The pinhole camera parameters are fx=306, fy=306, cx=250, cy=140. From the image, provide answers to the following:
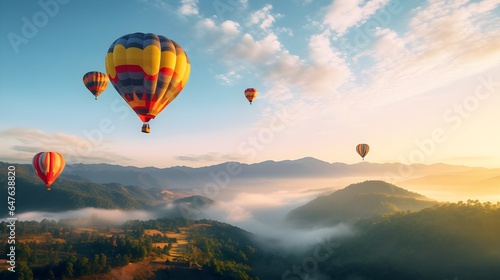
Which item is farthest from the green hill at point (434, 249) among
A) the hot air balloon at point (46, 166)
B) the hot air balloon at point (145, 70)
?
the hot air balloon at point (46, 166)

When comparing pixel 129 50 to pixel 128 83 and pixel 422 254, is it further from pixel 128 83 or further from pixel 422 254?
pixel 422 254

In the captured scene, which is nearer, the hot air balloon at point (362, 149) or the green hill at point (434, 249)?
the green hill at point (434, 249)

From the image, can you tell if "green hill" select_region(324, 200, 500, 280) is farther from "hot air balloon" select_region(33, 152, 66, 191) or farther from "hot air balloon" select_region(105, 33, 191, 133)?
"hot air balloon" select_region(33, 152, 66, 191)

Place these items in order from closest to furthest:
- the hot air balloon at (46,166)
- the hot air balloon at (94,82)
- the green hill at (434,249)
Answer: the hot air balloon at (46,166) → the hot air balloon at (94,82) → the green hill at (434,249)

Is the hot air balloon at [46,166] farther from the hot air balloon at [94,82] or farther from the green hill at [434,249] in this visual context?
the green hill at [434,249]

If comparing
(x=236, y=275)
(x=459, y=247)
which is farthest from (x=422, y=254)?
(x=236, y=275)

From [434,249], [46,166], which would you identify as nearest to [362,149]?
[434,249]
